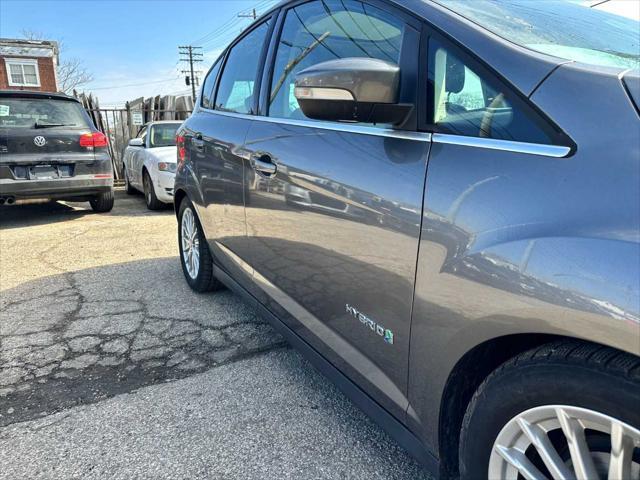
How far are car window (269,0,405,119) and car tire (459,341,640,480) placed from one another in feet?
3.36

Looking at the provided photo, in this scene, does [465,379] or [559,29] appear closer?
[465,379]

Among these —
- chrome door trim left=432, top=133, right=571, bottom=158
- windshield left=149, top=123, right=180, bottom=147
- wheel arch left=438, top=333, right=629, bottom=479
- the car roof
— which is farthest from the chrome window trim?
windshield left=149, top=123, right=180, bottom=147

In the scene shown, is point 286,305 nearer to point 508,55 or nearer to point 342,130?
point 342,130

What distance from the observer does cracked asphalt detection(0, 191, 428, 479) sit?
198 centimetres

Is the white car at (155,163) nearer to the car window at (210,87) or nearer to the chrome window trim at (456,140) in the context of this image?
the car window at (210,87)

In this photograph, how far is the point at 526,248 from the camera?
1.12 metres

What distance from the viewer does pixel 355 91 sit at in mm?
1445

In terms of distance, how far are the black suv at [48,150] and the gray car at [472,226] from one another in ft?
17.5

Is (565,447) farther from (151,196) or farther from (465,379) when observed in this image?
(151,196)

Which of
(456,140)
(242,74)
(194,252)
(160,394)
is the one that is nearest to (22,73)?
(194,252)

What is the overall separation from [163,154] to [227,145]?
517 cm

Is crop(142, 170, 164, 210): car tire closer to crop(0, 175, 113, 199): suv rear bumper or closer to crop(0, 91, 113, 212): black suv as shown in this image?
crop(0, 175, 113, 199): suv rear bumper

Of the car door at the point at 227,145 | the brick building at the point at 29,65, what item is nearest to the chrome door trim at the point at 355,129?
the car door at the point at 227,145

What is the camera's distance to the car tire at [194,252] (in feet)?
11.6
